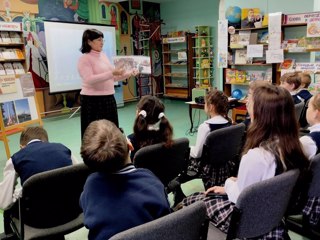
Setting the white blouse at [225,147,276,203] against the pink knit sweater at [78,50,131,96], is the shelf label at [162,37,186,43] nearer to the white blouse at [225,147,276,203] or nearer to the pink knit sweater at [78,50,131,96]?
the pink knit sweater at [78,50,131,96]

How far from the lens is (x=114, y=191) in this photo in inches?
43.3

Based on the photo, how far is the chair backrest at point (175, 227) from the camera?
0.87 metres

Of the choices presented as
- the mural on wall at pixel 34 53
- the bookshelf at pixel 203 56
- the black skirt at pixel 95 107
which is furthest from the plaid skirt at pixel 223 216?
the bookshelf at pixel 203 56

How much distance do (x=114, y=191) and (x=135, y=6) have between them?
8218mm

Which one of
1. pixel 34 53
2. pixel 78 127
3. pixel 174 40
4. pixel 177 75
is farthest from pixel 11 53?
pixel 177 75

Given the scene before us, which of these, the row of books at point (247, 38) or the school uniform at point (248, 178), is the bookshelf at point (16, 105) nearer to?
the school uniform at point (248, 178)

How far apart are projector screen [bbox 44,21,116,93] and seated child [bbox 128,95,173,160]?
4.54 m

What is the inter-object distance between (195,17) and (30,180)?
7.90 m

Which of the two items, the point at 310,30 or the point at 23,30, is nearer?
the point at 310,30

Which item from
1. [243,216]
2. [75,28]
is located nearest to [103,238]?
[243,216]

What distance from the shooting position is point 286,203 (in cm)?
139

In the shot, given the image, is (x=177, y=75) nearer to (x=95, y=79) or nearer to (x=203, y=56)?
(x=203, y=56)

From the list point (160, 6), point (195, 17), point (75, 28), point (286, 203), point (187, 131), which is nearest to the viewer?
point (286, 203)

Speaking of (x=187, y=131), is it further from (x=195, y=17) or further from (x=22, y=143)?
(x=195, y=17)
